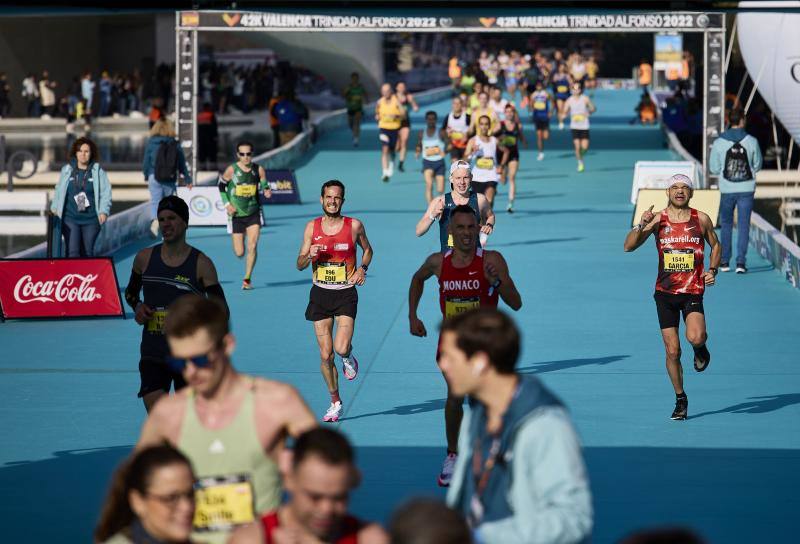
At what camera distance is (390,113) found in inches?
1270

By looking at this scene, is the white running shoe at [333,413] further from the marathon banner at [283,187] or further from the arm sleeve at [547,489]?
the marathon banner at [283,187]

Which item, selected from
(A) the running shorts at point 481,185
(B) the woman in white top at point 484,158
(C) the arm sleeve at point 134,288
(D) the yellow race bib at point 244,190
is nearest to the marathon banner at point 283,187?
(B) the woman in white top at point 484,158

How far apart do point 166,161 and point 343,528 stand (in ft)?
59.2

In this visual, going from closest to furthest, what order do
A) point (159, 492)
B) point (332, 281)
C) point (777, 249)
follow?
1. point (159, 492)
2. point (332, 281)
3. point (777, 249)

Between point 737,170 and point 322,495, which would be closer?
point 322,495

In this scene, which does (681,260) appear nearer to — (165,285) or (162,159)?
(165,285)

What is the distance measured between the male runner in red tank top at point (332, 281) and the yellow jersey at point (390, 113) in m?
20.5

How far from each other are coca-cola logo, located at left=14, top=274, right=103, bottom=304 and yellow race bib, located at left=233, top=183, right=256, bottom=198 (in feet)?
7.92

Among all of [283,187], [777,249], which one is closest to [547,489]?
[777,249]

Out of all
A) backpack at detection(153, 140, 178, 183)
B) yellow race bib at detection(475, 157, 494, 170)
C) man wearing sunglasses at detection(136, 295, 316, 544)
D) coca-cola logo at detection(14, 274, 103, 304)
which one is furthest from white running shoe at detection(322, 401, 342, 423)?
yellow race bib at detection(475, 157, 494, 170)

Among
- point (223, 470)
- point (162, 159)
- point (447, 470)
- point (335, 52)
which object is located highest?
point (335, 52)

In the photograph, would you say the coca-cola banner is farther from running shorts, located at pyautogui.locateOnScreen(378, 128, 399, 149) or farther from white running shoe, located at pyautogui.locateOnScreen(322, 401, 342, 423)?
running shorts, located at pyautogui.locateOnScreen(378, 128, 399, 149)

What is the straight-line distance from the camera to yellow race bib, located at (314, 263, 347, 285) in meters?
11.6

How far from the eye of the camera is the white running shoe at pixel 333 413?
37.7 feet
